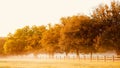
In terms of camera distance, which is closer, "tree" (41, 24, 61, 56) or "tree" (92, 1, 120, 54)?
"tree" (92, 1, 120, 54)

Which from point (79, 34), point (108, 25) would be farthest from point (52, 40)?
point (108, 25)

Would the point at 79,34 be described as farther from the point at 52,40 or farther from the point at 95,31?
the point at 52,40

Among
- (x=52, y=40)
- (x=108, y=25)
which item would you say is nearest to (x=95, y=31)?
(x=108, y=25)

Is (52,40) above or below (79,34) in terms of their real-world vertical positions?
below

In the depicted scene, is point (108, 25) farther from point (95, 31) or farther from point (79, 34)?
point (79, 34)

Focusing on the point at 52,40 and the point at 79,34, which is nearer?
the point at 79,34

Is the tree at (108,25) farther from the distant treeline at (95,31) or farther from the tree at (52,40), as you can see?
the tree at (52,40)

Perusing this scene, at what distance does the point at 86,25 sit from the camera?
6756cm

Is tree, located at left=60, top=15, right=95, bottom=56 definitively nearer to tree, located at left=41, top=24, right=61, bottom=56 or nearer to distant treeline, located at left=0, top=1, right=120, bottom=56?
distant treeline, located at left=0, top=1, right=120, bottom=56

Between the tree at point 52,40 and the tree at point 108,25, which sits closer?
the tree at point 108,25

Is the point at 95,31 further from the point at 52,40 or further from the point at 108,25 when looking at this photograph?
the point at 52,40

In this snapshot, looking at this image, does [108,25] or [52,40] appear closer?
[108,25]

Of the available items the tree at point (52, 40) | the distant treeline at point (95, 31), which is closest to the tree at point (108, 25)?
the distant treeline at point (95, 31)

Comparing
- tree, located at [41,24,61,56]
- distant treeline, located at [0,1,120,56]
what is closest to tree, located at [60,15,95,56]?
distant treeline, located at [0,1,120,56]
